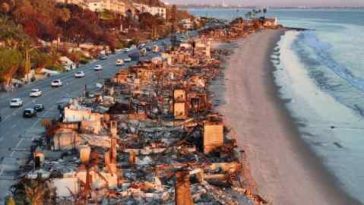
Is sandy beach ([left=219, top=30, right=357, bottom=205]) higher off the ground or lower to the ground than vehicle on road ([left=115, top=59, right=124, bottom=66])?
higher

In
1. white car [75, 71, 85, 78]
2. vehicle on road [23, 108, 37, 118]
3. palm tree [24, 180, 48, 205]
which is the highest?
palm tree [24, 180, 48, 205]

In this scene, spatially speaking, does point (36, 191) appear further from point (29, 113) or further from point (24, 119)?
point (29, 113)

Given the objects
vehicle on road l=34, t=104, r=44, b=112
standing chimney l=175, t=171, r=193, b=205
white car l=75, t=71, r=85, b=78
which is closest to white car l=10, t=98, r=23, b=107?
Answer: vehicle on road l=34, t=104, r=44, b=112

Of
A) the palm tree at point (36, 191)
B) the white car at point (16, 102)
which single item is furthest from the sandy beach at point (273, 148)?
the white car at point (16, 102)

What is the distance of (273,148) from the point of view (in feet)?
104

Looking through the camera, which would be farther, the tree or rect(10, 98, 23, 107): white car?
the tree

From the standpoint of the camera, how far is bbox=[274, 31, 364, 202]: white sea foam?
2875cm

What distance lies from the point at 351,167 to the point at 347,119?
10329mm

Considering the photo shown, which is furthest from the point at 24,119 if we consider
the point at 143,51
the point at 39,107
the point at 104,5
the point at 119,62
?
the point at 104,5

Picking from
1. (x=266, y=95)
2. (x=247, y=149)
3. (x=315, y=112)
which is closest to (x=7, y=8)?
(x=266, y=95)

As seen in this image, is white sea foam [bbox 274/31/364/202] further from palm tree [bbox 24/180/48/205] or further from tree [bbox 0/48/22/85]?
tree [bbox 0/48/22/85]

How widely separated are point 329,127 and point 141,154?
43.0 ft

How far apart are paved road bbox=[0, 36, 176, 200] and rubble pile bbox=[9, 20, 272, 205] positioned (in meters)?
0.96

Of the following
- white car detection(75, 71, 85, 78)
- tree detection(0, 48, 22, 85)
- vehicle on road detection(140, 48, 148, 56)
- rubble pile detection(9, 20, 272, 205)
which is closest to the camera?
rubble pile detection(9, 20, 272, 205)
